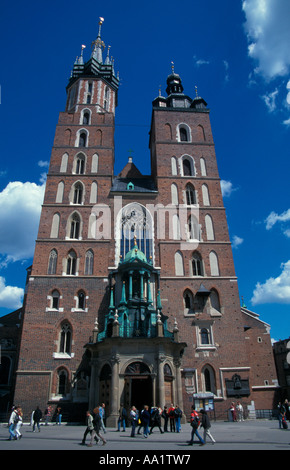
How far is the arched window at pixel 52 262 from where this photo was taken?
25.5 m

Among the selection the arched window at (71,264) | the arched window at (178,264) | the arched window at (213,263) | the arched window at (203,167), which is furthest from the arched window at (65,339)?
the arched window at (203,167)

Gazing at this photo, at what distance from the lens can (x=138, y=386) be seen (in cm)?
1995

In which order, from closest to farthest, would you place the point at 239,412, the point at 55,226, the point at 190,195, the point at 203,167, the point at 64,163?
1. the point at 239,412
2. the point at 55,226
3. the point at 190,195
4. the point at 64,163
5. the point at 203,167

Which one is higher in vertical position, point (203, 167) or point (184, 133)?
point (184, 133)

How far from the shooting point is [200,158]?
32000mm

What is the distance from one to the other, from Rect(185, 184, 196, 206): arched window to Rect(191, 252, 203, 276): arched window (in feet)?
16.7

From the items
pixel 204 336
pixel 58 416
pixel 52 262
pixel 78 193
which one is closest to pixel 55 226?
pixel 52 262

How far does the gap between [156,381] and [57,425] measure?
6.98 m

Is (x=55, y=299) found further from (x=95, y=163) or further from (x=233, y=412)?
(x=233, y=412)

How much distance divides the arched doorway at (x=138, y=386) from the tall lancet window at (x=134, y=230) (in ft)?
30.8

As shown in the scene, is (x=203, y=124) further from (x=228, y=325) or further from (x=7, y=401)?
(x=7, y=401)

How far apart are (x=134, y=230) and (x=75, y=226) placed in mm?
4920

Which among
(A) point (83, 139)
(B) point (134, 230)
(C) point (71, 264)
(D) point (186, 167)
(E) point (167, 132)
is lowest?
(C) point (71, 264)
